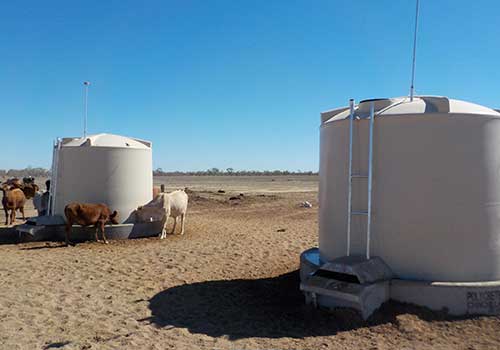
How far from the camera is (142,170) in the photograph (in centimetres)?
1395

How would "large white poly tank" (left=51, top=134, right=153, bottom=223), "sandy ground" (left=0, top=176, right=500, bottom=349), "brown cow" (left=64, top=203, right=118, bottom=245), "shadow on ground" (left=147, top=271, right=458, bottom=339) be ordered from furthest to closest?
"large white poly tank" (left=51, top=134, right=153, bottom=223) < "brown cow" (left=64, top=203, right=118, bottom=245) < "shadow on ground" (left=147, top=271, right=458, bottom=339) < "sandy ground" (left=0, top=176, right=500, bottom=349)

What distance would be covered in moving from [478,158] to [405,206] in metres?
1.20

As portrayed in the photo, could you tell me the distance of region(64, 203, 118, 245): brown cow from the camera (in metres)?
→ 11.7

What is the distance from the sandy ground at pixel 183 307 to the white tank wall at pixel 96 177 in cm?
150

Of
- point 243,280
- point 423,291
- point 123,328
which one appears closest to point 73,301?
point 123,328

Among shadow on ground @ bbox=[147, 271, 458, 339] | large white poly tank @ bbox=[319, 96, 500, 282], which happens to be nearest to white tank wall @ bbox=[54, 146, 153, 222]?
shadow on ground @ bbox=[147, 271, 458, 339]

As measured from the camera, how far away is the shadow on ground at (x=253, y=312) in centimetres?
582

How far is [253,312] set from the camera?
6.75m

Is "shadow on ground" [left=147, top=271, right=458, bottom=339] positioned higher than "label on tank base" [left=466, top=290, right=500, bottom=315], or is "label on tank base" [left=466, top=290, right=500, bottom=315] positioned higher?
"label on tank base" [left=466, top=290, right=500, bottom=315]

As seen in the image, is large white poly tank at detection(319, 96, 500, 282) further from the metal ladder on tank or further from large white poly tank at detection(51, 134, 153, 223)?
large white poly tank at detection(51, 134, 153, 223)

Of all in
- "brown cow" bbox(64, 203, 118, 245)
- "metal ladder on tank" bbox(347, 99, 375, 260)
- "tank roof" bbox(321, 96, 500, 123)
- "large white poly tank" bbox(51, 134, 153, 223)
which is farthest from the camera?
"large white poly tank" bbox(51, 134, 153, 223)

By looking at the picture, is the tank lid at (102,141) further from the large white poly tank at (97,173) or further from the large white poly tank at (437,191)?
Result: the large white poly tank at (437,191)

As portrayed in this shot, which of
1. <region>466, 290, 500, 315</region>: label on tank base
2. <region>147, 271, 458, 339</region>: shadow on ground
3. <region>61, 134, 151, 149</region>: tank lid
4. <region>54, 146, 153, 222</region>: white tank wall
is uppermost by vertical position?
<region>61, 134, 151, 149</region>: tank lid

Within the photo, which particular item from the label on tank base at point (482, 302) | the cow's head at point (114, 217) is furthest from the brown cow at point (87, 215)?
the label on tank base at point (482, 302)
